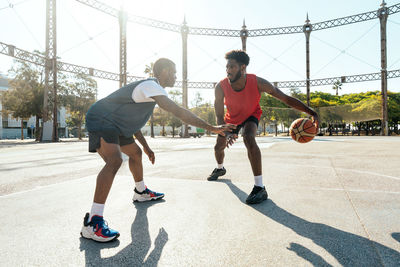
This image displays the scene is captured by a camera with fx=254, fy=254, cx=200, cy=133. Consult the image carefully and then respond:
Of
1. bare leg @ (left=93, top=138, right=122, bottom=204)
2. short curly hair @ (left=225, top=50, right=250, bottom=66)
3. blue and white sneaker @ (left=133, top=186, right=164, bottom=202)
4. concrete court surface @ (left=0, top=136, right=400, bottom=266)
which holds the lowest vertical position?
concrete court surface @ (left=0, top=136, right=400, bottom=266)

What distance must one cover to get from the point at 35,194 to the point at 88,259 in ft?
6.41

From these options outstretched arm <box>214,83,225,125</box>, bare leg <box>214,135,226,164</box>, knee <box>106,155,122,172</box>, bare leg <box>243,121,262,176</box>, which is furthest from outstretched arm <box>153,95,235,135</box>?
bare leg <box>214,135,226,164</box>

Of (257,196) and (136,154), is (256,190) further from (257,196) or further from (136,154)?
(136,154)

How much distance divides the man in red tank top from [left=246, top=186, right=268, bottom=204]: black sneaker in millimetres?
15

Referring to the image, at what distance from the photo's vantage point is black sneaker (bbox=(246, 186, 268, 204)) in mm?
2518

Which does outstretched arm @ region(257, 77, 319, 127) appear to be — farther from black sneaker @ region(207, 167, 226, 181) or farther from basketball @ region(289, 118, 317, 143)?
black sneaker @ region(207, 167, 226, 181)

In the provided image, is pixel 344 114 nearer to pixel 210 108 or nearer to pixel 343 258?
pixel 210 108

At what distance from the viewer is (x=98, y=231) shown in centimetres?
170

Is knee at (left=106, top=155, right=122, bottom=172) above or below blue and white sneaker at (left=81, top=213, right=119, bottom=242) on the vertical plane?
above

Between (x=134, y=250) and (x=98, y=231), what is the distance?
1.10 feet

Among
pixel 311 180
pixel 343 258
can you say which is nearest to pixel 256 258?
pixel 343 258

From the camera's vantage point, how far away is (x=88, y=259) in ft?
4.72

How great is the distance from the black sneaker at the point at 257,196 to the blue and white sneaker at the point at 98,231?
133 cm

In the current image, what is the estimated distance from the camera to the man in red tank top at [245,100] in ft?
9.43
